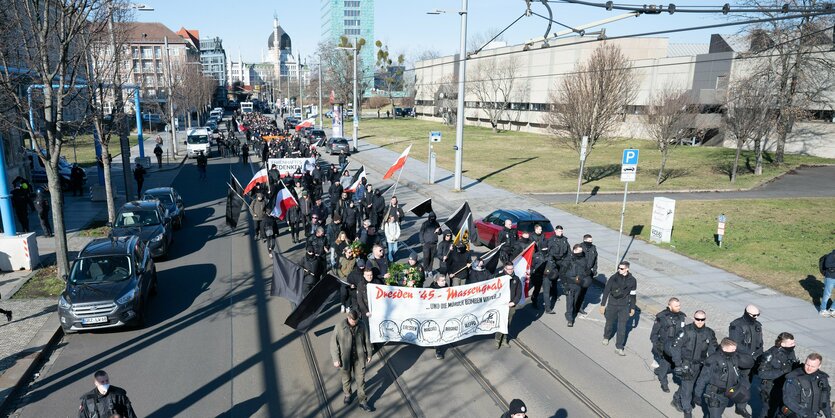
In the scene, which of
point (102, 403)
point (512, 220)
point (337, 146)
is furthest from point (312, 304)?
point (337, 146)

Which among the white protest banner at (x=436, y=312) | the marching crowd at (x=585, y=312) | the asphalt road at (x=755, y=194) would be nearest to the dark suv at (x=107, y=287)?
the marching crowd at (x=585, y=312)

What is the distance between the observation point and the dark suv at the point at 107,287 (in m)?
10.4

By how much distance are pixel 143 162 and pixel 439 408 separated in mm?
31947

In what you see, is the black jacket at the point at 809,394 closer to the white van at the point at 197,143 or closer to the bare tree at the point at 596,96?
the bare tree at the point at 596,96

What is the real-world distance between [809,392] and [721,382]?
97cm

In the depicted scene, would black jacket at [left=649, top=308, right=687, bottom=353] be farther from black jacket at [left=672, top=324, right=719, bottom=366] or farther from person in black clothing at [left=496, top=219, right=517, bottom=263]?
person in black clothing at [left=496, top=219, right=517, bottom=263]

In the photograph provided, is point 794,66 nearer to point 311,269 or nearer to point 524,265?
point 524,265

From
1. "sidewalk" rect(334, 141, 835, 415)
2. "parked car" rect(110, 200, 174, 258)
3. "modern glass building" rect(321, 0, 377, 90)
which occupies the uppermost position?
"modern glass building" rect(321, 0, 377, 90)

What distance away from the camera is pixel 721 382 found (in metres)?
7.34

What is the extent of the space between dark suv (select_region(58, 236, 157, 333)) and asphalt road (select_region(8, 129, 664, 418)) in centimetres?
45

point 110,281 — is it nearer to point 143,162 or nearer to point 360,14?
point 143,162

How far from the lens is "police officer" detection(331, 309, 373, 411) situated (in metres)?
7.84

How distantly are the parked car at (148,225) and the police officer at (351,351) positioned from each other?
9.79 meters

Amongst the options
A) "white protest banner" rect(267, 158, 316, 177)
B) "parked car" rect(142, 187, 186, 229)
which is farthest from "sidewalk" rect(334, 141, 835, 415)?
"parked car" rect(142, 187, 186, 229)
